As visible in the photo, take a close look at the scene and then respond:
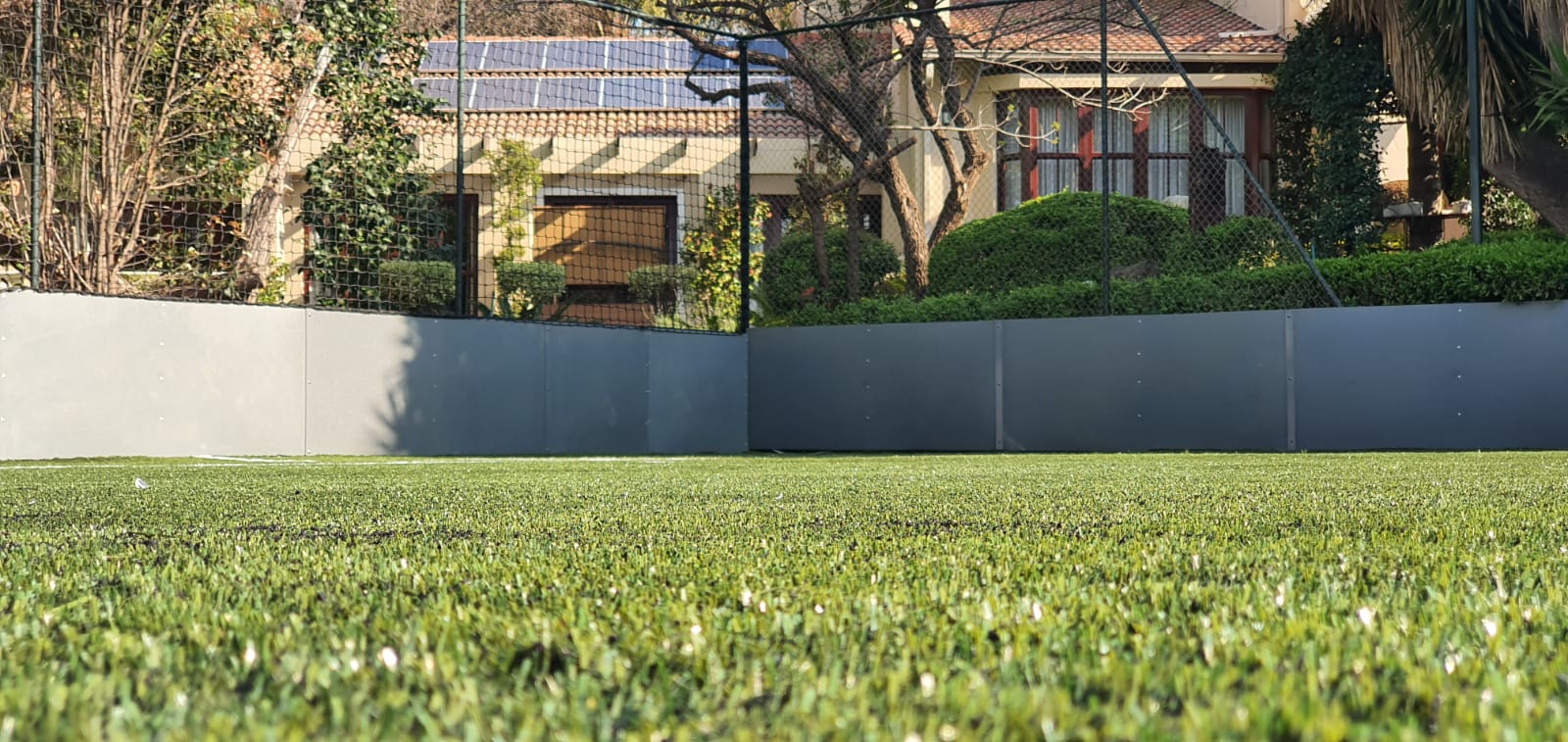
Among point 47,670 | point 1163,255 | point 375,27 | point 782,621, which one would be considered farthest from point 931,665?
point 1163,255

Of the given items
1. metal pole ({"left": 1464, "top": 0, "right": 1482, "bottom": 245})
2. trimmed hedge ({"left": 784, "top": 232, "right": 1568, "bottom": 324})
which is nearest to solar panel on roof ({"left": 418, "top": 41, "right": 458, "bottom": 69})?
trimmed hedge ({"left": 784, "top": 232, "right": 1568, "bottom": 324})

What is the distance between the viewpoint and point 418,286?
10984mm

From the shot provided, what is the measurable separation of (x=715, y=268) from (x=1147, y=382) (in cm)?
423

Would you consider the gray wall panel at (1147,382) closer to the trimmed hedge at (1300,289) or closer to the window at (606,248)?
the trimmed hedge at (1300,289)

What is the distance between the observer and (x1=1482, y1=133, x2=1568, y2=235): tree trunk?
A: 456 inches

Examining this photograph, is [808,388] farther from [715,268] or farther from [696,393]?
[715,268]

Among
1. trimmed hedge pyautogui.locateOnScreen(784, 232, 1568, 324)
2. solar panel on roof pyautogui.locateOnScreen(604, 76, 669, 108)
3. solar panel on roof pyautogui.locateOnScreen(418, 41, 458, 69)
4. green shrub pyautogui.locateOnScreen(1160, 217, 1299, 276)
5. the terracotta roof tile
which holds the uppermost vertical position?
solar panel on roof pyautogui.locateOnScreen(418, 41, 458, 69)

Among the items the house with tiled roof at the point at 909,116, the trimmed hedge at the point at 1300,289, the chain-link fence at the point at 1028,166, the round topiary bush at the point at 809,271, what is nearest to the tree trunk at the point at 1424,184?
the chain-link fence at the point at 1028,166

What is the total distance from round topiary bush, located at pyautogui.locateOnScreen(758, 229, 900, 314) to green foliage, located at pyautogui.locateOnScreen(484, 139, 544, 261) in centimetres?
303

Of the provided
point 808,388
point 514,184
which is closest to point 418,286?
point 808,388

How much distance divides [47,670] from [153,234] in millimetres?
9941

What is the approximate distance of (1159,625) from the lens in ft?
5.12

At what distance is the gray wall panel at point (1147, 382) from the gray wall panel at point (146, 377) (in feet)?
19.5

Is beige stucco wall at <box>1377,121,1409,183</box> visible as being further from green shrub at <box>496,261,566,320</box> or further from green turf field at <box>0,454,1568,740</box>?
green turf field at <box>0,454,1568,740</box>
